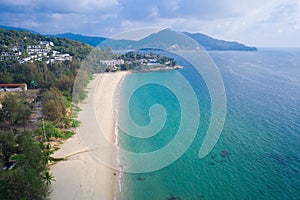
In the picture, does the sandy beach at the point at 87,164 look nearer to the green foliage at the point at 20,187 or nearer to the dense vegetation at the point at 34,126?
the dense vegetation at the point at 34,126

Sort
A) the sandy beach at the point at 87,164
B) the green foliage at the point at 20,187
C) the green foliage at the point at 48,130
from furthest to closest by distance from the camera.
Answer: the green foliage at the point at 48,130, the sandy beach at the point at 87,164, the green foliage at the point at 20,187

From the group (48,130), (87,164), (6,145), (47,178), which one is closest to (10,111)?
(48,130)

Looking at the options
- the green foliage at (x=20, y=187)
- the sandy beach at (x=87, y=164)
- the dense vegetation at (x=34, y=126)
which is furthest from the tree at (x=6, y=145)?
the green foliage at (x=20, y=187)

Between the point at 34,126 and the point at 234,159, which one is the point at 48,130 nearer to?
the point at 34,126

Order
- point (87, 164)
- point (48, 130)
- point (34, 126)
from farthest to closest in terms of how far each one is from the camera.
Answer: point (34, 126), point (48, 130), point (87, 164)

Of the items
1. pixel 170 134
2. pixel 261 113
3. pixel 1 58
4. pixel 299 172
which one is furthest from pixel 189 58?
pixel 1 58

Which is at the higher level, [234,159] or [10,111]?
[10,111]

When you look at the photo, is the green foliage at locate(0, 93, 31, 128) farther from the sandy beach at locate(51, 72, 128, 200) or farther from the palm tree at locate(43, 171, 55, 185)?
the palm tree at locate(43, 171, 55, 185)

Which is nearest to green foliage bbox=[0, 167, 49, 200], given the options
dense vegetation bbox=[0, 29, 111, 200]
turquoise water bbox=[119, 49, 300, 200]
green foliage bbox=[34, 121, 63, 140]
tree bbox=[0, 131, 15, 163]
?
dense vegetation bbox=[0, 29, 111, 200]
